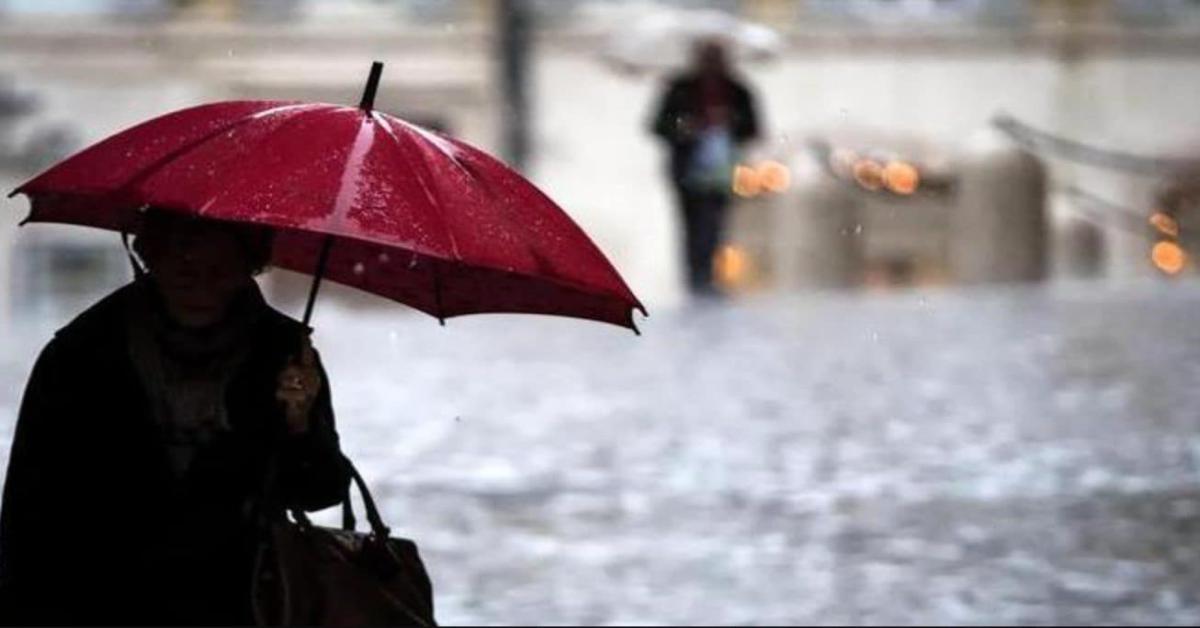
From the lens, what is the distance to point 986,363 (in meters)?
13.2

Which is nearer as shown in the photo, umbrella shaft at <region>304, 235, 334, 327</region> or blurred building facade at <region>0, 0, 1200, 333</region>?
umbrella shaft at <region>304, 235, 334, 327</region>

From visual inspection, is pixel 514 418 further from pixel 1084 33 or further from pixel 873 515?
pixel 1084 33

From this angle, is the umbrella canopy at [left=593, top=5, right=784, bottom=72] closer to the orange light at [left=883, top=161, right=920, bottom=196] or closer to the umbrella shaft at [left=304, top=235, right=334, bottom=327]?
the orange light at [left=883, top=161, right=920, bottom=196]

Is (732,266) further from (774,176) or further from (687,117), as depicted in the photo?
(687,117)

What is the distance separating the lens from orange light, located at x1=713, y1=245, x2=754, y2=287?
1970cm

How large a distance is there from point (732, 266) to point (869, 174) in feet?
12.7

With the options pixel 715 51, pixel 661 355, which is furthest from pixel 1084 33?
pixel 661 355

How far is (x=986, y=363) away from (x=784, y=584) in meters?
5.81

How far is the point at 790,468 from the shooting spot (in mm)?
9656

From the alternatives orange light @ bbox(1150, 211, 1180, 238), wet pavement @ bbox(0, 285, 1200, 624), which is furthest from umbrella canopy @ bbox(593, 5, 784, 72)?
wet pavement @ bbox(0, 285, 1200, 624)

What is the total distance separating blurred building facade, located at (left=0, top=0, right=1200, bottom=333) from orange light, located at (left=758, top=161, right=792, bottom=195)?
0.11ft

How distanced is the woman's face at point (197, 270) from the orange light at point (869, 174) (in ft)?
72.2

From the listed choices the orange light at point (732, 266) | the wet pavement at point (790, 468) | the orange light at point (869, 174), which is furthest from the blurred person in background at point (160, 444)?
the orange light at point (869, 174)

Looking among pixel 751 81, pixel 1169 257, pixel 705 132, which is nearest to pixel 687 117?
pixel 705 132
